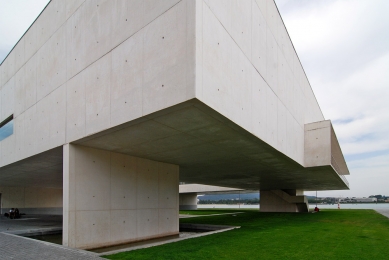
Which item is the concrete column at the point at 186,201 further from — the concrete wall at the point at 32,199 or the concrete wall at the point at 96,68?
the concrete wall at the point at 96,68

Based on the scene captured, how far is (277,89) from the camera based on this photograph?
1458cm

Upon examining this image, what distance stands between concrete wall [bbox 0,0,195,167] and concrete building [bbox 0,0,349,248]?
0.04 metres

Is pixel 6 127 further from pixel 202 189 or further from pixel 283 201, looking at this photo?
pixel 202 189

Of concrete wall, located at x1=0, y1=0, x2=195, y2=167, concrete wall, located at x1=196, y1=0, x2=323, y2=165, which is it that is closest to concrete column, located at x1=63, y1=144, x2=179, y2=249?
concrete wall, located at x1=0, y1=0, x2=195, y2=167

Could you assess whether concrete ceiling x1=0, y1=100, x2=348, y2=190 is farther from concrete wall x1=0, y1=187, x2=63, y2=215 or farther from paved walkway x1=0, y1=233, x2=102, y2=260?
concrete wall x1=0, y1=187, x2=63, y2=215

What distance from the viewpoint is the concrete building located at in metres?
7.90

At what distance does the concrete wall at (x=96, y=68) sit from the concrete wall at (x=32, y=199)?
48.5ft

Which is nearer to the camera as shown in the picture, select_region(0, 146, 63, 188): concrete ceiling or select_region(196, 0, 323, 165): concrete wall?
select_region(196, 0, 323, 165): concrete wall

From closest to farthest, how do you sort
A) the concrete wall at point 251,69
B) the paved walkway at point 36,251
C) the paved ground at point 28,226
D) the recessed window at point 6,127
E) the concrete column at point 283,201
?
the concrete wall at point 251,69 → the paved walkway at point 36,251 → the paved ground at point 28,226 → the recessed window at point 6,127 → the concrete column at point 283,201

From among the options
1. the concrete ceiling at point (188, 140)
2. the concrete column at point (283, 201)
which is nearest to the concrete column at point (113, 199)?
the concrete ceiling at point (188, 140)

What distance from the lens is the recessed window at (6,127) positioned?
16.6 meters

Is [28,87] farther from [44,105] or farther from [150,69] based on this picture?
[150,69]

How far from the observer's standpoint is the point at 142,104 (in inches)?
326

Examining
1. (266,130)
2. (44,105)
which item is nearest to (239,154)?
(266,130)
